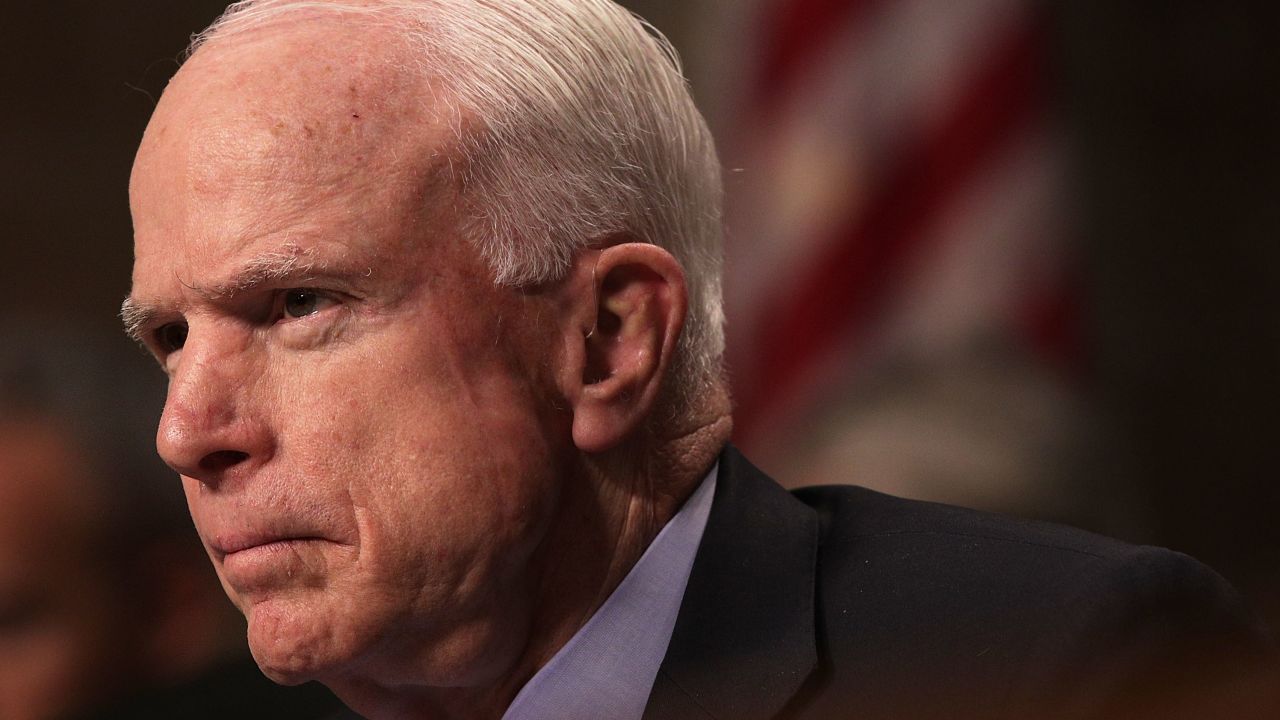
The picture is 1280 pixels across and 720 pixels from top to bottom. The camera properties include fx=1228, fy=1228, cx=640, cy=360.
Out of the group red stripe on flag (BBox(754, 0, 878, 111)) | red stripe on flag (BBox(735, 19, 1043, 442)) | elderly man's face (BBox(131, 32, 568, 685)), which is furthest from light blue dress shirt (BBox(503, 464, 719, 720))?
red stripe on flag (BBox(754, 0, 878, 111))

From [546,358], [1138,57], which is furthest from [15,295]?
[1138,57]

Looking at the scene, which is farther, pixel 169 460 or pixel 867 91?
pixel 867 91

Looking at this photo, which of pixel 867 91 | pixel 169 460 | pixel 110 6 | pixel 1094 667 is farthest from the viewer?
pixel 867 91

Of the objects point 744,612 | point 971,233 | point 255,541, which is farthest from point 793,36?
point 255,541

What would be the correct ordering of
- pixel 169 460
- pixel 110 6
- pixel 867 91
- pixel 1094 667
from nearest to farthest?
1. pixel 1094 667
2. pixel 169 460
3. pixel 110 6
4. pixel 867 91

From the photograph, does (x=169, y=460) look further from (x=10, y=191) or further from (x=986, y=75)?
(x=986, y=75)

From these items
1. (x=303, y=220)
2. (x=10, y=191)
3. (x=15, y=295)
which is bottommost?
(x=15, y=295)

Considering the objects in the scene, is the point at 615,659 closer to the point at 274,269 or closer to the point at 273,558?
the point at 273,558

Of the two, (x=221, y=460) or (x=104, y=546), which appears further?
(x=104, y=546)

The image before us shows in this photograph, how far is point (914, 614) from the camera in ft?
5.06

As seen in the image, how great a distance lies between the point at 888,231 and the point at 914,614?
149cm

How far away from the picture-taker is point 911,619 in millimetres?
1538

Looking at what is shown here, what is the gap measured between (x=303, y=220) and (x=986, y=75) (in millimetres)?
1895

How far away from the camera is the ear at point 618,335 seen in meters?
1.52
